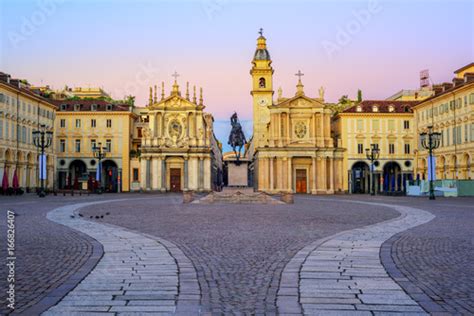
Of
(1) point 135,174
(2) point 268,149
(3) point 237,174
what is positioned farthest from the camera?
(1) point 135,174

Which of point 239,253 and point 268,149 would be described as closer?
point 239,253

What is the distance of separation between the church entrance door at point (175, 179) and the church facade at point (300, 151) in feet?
40.7

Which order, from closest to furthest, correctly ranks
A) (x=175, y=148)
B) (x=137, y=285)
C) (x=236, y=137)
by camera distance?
1. (x=137, y=285)
2. (x=236, y=137)
3. (x=175, y=148)

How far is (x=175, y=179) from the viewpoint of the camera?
3118 inches

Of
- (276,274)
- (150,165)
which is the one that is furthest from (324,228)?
(150,165)

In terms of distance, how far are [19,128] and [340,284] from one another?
62.1 m

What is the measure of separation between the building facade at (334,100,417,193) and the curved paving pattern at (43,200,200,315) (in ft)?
229

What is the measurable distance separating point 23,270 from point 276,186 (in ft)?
226

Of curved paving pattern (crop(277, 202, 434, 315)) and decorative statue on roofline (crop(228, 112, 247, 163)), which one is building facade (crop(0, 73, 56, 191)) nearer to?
decorative statue on roofline (crop(228, 112, 247, 163))

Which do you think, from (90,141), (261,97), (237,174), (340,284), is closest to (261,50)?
(261,97)

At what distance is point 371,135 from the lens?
78.4m

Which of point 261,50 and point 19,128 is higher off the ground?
point 261,50

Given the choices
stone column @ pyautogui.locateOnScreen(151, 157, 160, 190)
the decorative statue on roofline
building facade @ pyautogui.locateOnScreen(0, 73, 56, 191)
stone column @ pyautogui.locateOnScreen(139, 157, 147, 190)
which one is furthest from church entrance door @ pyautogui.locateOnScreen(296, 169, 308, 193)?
building facade @ pyautogui.locateOnScreen(0, 73, 56, 191)

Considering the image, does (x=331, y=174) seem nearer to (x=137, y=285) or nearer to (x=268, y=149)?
(x=268, y=149)
